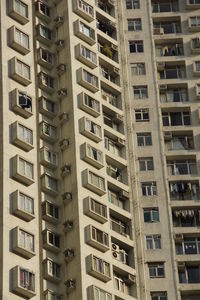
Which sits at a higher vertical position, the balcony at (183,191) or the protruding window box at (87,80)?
the protruding window box at (87,80)

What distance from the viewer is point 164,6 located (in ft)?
183

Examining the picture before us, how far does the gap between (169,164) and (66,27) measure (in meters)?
8.17

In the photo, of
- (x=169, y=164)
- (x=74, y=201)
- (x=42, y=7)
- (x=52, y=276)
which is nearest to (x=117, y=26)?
(x=42, y=7)

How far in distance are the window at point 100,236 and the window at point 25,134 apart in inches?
184

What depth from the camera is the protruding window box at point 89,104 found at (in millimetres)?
47562

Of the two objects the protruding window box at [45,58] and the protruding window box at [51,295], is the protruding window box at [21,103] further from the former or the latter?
the protruding window box at [51,295]

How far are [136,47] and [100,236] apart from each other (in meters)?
12.9

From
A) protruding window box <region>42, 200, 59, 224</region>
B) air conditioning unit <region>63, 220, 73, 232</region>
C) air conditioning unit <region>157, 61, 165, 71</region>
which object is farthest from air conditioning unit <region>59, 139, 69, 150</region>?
air conditioning unit <region>157, 61, 165, 71</region>

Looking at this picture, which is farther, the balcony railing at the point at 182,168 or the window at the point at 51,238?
the balcony railing at the point at 182,168

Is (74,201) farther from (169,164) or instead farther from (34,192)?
(169,164)

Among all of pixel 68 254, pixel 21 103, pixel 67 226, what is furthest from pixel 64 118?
pixel 68 254

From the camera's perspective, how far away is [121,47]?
53.2m

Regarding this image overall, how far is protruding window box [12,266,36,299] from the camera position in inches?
1576

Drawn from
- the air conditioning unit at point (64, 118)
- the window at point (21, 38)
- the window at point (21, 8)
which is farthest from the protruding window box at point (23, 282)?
the window at point (21, 8)
